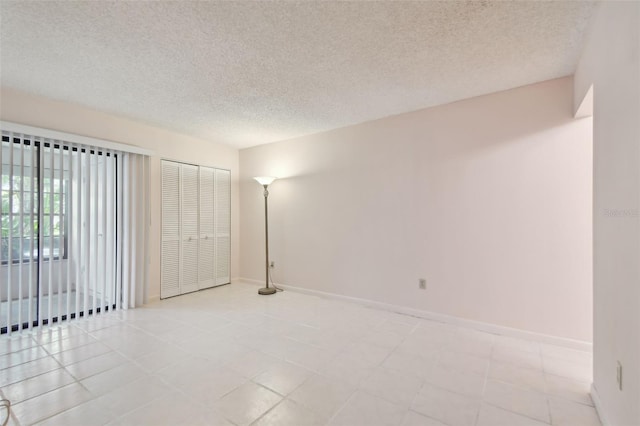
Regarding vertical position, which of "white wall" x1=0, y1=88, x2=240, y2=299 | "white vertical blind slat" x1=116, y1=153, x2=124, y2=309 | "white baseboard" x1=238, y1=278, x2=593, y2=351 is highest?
"white wall" x1=0, y1=88, x2=240, y2=299

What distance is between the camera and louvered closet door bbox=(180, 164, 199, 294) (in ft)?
14.6

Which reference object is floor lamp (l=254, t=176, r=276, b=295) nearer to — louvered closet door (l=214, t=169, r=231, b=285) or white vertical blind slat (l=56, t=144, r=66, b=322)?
louvered closet door (l=214, t=169, r=231, b=285)

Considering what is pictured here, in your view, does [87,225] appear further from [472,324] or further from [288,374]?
[472,324]

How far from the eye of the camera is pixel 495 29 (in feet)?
6.52

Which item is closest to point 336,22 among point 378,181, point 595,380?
point 378,181

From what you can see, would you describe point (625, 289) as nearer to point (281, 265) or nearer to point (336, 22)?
point (336, 22)

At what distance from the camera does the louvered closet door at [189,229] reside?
4449 mm

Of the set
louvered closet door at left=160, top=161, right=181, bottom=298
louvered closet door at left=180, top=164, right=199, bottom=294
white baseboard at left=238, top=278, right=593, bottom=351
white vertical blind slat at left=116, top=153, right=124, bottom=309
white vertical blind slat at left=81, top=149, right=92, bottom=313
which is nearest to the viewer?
white baseboard at left=238, top=278, right=593, bottom=351

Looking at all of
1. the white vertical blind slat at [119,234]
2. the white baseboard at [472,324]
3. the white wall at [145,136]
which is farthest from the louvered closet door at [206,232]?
the white baseboard at [472,324]

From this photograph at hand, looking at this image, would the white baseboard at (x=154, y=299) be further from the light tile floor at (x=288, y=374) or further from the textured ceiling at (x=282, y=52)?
the textured ceiling at (x=282, y=52)

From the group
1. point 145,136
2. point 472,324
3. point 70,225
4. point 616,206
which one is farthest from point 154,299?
point 616,206

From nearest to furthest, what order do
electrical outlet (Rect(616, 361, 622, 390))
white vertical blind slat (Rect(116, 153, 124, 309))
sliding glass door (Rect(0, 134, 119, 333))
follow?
electrical outlet (Rect(616, 361, 622, 390)) → sliding glass door (Rect(0, 134, 119, 333)) → white vertical blind slat (Rect(116, 153, 124, 309))

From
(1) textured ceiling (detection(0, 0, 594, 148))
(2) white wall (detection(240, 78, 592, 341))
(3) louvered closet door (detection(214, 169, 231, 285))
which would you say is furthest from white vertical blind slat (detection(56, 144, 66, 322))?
(2) white wall (detection(240, 78, 592, 341))

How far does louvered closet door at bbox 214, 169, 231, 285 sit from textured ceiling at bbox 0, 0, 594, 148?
1753mm
